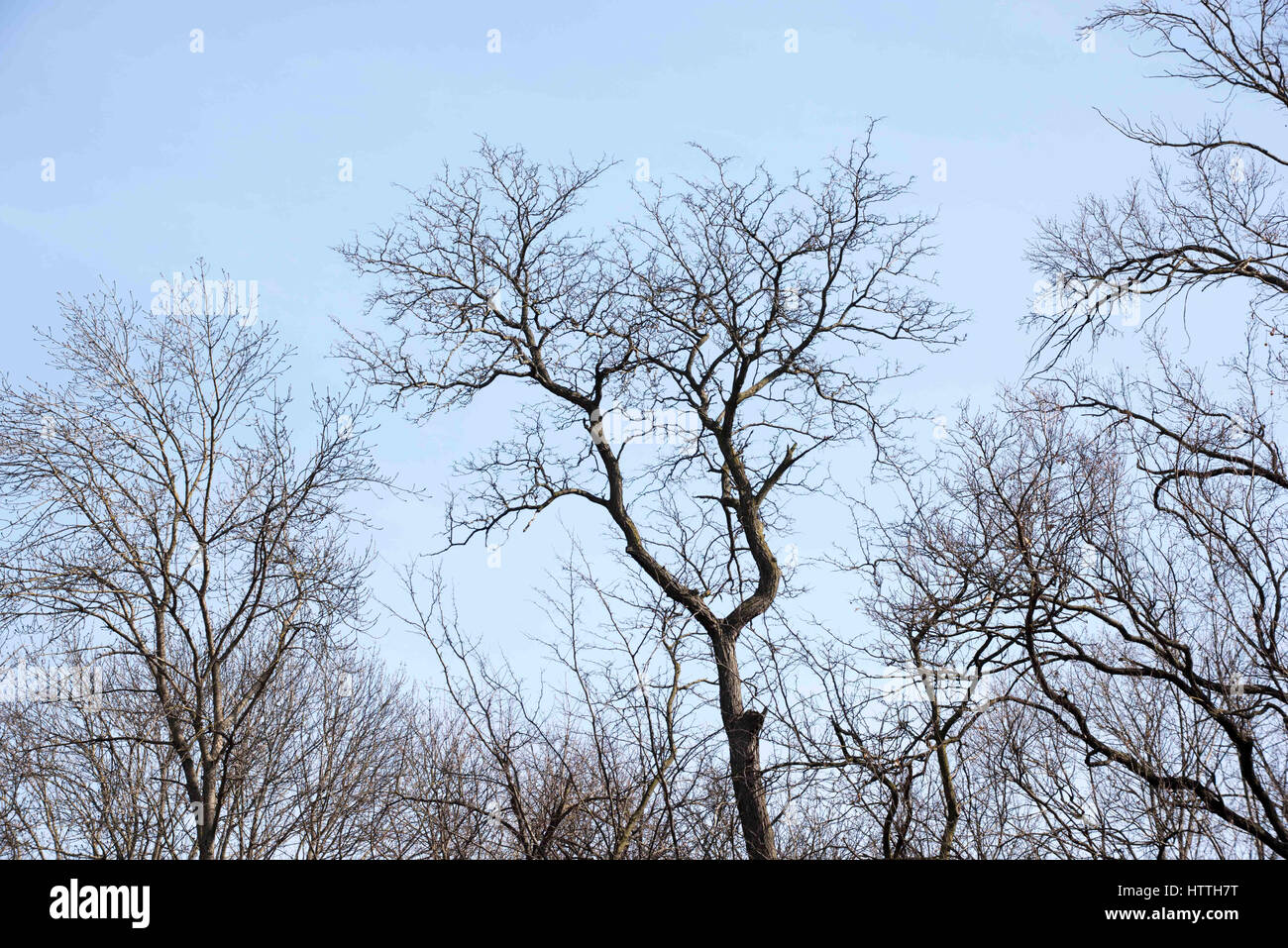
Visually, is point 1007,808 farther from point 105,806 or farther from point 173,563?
point 105,806

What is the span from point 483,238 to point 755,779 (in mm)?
8397

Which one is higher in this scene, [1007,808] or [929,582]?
[929,582]

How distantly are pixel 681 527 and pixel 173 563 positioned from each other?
7387 mm

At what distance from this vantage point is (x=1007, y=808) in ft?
22.9

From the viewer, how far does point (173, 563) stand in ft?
42.9
